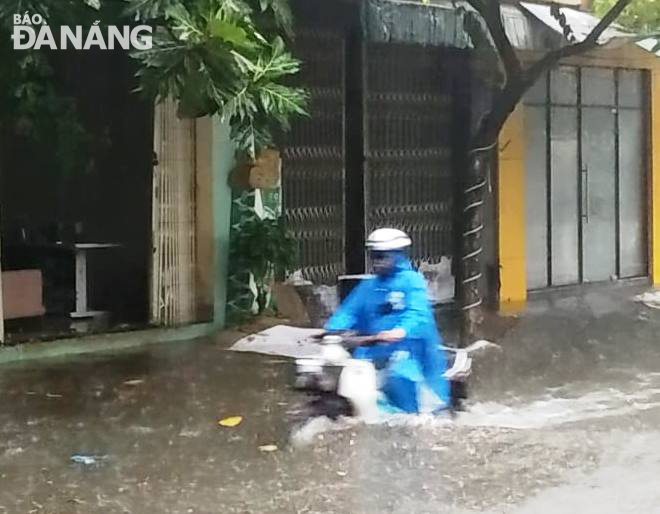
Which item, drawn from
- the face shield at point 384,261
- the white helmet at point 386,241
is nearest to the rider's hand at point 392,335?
the face shield at point 384,261

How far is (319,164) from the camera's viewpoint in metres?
13.0

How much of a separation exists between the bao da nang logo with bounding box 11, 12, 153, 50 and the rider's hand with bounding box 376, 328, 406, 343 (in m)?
3.26

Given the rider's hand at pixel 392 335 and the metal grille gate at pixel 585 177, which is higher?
the metal grille gate at pixel 585 177

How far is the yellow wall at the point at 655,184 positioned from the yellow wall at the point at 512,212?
2.83 meters

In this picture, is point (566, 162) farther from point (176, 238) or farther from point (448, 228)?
point (176, 238)

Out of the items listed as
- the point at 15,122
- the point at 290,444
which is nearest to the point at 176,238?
the point at 15,122

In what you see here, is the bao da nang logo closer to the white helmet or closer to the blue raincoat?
the white helmet

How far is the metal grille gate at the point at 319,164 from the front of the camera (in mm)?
12656

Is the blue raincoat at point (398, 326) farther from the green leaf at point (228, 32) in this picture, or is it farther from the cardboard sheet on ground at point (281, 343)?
the cardboard sheet on ground at point (281, 343)

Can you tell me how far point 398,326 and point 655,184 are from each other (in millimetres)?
10415

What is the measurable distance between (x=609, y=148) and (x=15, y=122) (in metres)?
8.29

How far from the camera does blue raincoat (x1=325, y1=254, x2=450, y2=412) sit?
25.0 ft

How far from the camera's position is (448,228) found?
14586 mm

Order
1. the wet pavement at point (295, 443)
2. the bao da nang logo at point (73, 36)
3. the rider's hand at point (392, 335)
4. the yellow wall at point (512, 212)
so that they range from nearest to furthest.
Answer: the wet pavement at point (295, 443), the rider's hand at point (392, 335), the bao da nang logo at point (73, 36), the yellow wall at point (512, 212)
